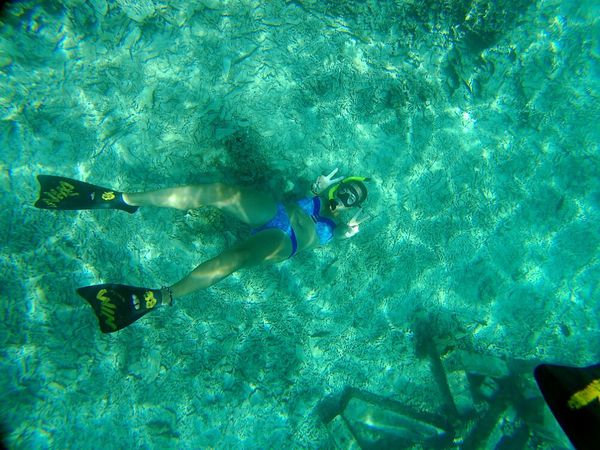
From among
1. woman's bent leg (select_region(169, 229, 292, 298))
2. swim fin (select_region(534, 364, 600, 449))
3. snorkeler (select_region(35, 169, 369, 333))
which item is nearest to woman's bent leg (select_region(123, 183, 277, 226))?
snorkeler (select_region(35, 169, 369, 333))

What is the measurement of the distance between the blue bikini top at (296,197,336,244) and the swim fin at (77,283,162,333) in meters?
2.36

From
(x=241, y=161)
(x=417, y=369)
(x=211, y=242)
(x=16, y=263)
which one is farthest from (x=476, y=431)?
(x=16, y=263)

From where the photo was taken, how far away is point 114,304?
9.89 feet

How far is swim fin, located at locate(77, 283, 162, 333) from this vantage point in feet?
9.83

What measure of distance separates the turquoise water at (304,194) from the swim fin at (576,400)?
3.32 metres

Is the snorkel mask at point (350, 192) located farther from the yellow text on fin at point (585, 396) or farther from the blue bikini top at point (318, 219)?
the yellow text on fin at point (585, 396)

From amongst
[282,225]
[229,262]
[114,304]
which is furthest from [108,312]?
[282,225]

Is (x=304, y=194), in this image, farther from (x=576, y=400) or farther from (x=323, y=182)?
(x=576, y=400)

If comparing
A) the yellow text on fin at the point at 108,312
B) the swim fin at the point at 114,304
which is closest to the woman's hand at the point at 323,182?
the swim fin at the point at 114,304

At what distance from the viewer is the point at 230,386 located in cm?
466

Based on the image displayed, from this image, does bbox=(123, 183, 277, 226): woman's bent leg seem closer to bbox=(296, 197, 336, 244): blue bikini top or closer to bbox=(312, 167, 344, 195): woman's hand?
bbox=(296, 197, 336, 244): blue bikini top

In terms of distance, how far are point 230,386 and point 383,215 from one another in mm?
3642

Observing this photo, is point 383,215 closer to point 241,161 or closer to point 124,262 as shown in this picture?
point 241,161

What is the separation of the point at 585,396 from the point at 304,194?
3.86m
